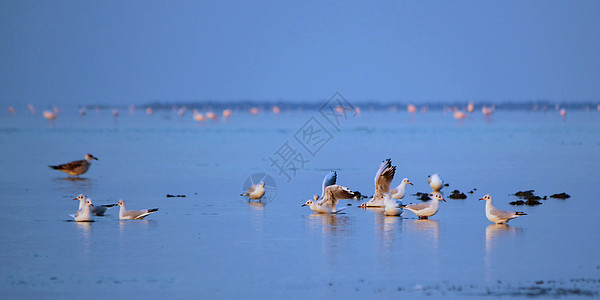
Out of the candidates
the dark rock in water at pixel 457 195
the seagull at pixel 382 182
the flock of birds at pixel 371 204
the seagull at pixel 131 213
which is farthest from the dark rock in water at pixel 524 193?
the seagull at pixel 131 213

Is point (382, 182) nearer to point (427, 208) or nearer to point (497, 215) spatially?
point (427, 208)

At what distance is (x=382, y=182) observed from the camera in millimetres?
16344

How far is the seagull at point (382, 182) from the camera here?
16230mm

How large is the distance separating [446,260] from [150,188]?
9.98 metres

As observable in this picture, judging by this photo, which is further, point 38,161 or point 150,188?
point 38,161

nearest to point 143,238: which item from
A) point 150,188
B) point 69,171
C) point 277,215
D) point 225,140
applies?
point 277,215

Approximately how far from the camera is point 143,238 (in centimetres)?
1294

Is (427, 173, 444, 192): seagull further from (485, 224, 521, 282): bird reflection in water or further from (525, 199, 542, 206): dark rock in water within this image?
(485, 224, 521, 282): bird reflection in water

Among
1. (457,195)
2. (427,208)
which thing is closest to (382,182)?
(427,208)

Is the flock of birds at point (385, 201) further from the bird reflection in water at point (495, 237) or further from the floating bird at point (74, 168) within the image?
the floating bird at point (74, 168)

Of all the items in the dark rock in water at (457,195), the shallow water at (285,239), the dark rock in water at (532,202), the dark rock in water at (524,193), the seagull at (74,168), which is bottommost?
the shallow water at (285,239)

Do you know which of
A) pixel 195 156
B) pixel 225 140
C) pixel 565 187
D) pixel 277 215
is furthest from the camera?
pixel 225 140

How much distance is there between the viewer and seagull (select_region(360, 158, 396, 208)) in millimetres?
16230

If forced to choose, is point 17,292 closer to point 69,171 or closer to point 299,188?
point 299,188
